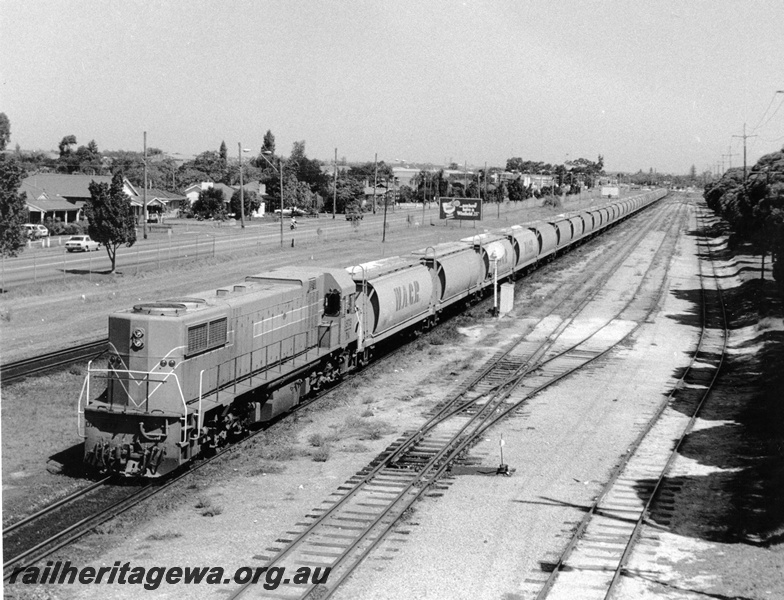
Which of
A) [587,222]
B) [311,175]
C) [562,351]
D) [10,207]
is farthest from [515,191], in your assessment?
[562,351]

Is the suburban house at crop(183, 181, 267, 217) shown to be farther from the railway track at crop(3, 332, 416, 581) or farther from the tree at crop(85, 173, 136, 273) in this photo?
the railway track at crop(3, 332, 416, 581)

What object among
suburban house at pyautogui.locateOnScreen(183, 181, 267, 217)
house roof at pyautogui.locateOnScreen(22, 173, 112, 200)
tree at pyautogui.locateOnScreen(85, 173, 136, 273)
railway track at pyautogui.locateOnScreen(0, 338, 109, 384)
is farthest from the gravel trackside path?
suburban house at pyautogui.locateOnScreen(183, 181, 267, 217)

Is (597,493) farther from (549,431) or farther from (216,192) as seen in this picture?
(216,192)

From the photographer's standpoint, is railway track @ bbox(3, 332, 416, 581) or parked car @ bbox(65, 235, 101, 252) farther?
parked car @ bbox(65, 235, 101, 252)

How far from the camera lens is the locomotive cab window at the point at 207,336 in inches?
685

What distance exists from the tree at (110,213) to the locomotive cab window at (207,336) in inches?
1181

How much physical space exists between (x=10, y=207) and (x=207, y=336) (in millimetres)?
27874

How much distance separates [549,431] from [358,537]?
9.07 meters

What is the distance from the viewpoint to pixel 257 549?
46.0ft

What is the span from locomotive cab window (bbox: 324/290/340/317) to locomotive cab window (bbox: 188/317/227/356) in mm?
5803

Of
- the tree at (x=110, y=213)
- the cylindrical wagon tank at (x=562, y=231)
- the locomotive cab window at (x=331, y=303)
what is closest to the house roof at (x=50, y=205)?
the tree at (x=110, y=213)

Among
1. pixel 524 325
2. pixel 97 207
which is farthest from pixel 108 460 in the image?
pixel 97 207

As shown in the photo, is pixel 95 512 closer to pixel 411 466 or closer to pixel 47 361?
pixel 411 466

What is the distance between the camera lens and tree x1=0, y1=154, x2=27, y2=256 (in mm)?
39938
